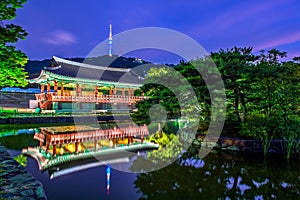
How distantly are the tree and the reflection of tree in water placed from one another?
4.53m

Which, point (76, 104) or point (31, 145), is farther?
point (76, 104)

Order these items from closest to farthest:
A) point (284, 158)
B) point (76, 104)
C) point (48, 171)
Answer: point (48, 171) < point (284, 158) < point (76, 104)

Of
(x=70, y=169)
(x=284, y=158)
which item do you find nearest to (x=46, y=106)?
(x=70, y=169)

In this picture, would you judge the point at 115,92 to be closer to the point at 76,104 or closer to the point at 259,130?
the point at 76,104

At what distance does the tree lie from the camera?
4891mm

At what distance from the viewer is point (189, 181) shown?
4980mm

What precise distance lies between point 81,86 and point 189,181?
2420 cm

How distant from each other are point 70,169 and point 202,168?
3.71 m

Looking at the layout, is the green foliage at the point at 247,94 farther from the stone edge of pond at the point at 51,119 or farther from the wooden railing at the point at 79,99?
the wooden railing at the point at 79,99

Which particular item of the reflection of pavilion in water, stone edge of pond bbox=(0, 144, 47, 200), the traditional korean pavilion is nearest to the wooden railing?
the traditional korean pavilion

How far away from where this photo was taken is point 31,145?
348 inches

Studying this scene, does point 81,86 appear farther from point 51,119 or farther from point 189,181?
point 189,181

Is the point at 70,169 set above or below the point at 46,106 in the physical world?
below

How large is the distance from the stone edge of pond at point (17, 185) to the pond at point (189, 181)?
0.54m
